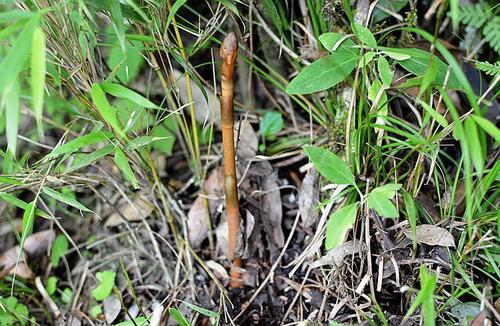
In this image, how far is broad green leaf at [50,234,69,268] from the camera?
155 centimetres

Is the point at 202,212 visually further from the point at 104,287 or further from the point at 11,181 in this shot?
the point at 11,181

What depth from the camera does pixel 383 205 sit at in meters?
0.92

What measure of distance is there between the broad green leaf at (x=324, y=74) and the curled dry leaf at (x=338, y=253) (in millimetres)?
362

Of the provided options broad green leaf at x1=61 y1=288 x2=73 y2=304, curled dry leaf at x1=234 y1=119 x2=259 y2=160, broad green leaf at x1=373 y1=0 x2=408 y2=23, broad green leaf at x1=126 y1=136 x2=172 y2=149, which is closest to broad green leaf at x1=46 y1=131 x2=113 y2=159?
broad green leaf at x1=126 y1=136 x2=172 y2=149

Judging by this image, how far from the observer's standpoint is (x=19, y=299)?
1468mm

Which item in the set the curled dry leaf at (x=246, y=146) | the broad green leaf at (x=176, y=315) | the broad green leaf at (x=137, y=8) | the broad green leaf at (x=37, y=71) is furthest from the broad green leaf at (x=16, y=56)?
the curled dry leaf at (x=246, y=146)

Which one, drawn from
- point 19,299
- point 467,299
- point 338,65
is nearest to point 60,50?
point 338,65

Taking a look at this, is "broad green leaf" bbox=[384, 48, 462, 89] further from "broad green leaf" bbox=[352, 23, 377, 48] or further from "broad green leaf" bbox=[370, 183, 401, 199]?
"broad green leaf" bbox=[370, 183, 401, 199]

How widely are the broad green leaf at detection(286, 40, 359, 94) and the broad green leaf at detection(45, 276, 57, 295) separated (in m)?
0.93

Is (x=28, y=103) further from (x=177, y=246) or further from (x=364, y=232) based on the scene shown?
(x=364, y=232)

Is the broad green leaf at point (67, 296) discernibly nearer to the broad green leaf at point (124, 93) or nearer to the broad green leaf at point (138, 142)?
the broad green leaf at point (138, 142)

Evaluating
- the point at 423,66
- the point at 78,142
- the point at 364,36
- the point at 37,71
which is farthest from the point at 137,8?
the point at 423,66

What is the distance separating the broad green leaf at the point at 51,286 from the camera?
1.51 meters

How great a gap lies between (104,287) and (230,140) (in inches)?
24.8
